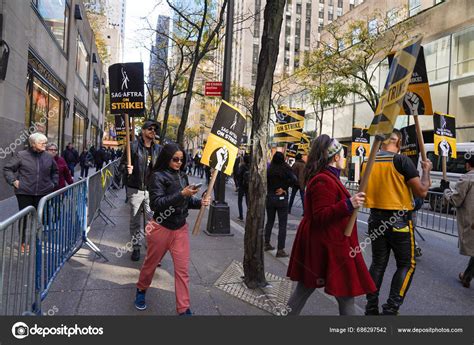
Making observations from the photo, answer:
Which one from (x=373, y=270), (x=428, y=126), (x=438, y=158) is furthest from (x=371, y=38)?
(x=373, y=270)

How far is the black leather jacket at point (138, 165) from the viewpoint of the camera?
6.45m

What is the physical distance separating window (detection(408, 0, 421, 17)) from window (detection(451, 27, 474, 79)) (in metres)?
5.21

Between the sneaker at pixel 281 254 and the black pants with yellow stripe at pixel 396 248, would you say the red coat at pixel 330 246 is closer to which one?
the black pants with yellow stripe at pixel 396 248

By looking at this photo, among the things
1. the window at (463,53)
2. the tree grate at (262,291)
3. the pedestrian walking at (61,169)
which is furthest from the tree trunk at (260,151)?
the window at (463,53)

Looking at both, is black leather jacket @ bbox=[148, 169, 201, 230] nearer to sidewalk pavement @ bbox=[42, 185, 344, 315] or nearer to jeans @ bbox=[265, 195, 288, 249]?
sidewalk pavement @ bbox=[42, 185, 344, 315]

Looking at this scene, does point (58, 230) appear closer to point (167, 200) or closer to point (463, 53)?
point (167, 200)

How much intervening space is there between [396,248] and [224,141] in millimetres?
2180

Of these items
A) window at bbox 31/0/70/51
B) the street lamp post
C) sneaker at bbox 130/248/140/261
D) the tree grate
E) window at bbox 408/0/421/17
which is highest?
window at bbox 408/0/421/17

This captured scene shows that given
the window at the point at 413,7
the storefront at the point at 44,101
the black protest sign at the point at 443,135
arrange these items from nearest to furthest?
1. the black protest sign at the point at 443,135
2. the storefront at the point at 44,101
3. the window at the point at 413,7

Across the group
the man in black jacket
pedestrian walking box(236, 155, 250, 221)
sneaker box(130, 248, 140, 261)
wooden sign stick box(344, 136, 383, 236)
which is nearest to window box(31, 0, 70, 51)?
pedestrian walking box(236, 155, 250, 221)

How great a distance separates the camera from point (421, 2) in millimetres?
28859

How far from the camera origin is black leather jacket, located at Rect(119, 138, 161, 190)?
645cm

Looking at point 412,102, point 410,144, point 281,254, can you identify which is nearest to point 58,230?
point 281,254
